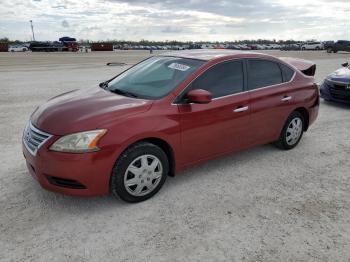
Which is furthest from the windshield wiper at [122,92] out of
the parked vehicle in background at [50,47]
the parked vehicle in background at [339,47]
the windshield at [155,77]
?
the parked vehicle in background at [50,47]

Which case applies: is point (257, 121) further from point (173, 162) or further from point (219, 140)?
point (173, 162)

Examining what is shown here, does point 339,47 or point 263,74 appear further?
point 339,47

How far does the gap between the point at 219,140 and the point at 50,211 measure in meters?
2.15

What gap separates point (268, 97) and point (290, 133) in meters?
0.90

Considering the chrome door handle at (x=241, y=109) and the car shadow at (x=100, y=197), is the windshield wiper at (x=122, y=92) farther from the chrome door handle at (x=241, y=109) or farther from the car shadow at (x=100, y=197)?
the chrome door handle at (x=241, y=109)

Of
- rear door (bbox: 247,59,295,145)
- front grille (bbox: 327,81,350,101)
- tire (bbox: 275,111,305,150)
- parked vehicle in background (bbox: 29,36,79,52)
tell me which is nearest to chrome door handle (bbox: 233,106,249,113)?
rear door (bbox: 247,59,295,145)

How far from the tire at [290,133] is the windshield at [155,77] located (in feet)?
6.31

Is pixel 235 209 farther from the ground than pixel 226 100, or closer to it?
closer to it

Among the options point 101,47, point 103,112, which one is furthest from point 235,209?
point 101,47

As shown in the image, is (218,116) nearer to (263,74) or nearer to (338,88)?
(263,74)

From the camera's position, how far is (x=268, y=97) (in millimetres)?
4871

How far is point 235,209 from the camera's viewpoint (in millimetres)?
3664

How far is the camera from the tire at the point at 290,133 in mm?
5328

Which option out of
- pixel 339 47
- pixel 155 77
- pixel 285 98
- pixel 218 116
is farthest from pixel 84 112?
pixel 339 47
